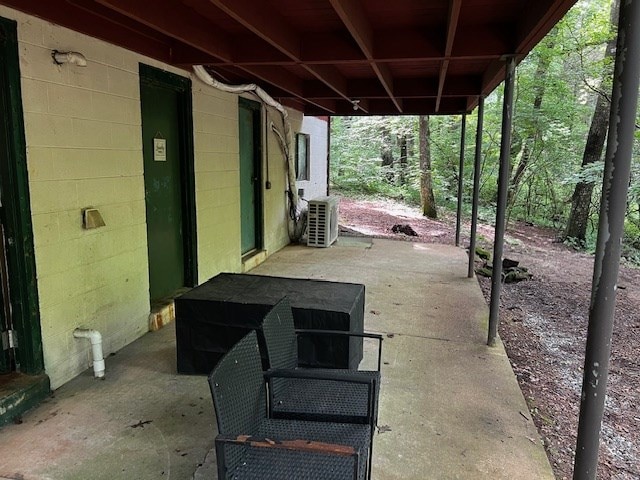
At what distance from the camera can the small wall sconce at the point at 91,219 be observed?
3.16m

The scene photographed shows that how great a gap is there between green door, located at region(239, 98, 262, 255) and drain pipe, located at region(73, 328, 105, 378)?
320cm

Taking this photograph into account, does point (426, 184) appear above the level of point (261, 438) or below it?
above

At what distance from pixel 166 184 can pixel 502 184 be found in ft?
9.41

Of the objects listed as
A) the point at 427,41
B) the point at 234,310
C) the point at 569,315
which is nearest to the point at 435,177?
the point at 569,315

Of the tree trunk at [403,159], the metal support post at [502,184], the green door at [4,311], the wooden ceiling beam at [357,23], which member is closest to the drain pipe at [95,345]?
the green door at [4,311]

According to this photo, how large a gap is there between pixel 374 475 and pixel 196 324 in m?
1.48

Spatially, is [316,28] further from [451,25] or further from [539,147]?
[539,147]

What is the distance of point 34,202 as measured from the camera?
276 centimetres

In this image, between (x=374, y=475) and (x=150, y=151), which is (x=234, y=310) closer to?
(x=374, y=475)

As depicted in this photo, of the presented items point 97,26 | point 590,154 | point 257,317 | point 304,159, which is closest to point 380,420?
point 257,317

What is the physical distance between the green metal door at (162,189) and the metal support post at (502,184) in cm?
282

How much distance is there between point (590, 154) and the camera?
9102 mm

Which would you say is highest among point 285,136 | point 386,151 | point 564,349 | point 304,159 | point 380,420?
point 386,151

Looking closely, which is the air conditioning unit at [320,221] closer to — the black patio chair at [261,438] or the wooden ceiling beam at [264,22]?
the wooden ceiling beam at [264,22]
